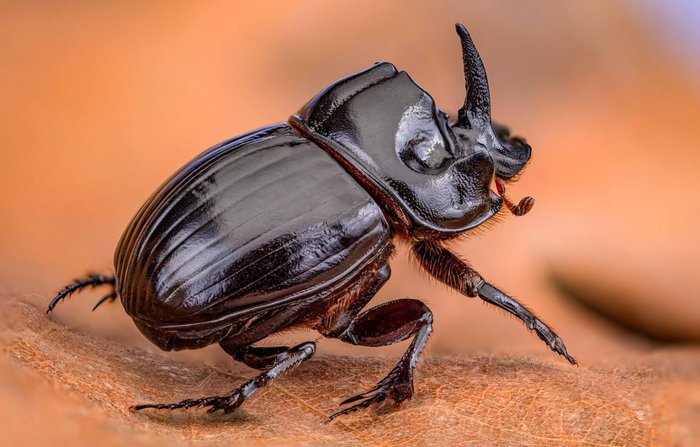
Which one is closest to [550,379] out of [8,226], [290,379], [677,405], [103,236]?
[677,405]

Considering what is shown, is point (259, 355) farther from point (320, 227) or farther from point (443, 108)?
point (443, 108)

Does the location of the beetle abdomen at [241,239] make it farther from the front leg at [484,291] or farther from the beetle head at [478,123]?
the beetle head at [478,123]

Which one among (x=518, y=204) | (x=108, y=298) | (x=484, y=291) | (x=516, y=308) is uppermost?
(x=108, y=298)

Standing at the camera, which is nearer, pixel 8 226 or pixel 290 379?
pixel 290 379

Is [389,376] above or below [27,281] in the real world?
below

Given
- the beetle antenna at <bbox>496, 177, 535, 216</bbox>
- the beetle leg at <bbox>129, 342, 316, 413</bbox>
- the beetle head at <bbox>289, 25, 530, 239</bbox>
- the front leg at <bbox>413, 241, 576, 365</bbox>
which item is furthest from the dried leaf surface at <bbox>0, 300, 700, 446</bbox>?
the beetle antenna at <bbox>496, 177, 535, 216</bbox>

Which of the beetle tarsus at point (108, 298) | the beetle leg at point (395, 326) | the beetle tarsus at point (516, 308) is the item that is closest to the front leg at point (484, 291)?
the beetle tarsus at point (516, 308)

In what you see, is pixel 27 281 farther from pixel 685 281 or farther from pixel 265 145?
pixel 685 281

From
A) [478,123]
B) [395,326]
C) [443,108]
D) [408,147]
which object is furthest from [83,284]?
[443,108]
